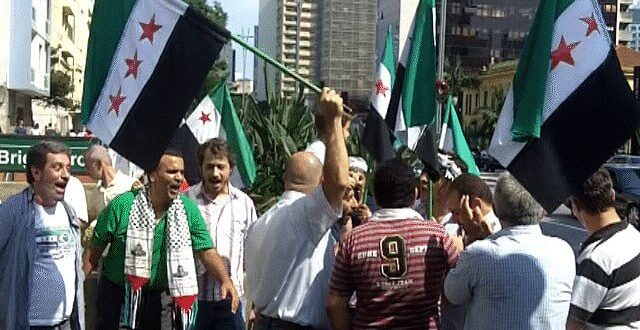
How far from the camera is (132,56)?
502cm

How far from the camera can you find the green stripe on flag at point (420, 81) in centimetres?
715

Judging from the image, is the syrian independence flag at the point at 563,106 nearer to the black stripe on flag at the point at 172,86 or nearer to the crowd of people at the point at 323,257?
the crowd of people at the point at 323,257

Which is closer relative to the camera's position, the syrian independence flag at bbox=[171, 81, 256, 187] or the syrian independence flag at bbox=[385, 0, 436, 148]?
the syrian independence flag at bbox=[385, 0, 436, 148]

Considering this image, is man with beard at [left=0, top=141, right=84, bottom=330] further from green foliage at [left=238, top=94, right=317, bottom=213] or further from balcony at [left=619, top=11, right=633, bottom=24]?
balcony at [left=619, top=11, right=633, bottom=24]

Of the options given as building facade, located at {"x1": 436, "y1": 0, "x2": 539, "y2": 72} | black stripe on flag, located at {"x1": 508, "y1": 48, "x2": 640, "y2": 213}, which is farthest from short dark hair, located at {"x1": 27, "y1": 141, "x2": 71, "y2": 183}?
building facade, located at {"x1": 436, "y1": 0, "x2": 539, "y2": 72}

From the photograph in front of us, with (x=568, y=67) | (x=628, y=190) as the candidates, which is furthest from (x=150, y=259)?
(x=628, y=190)

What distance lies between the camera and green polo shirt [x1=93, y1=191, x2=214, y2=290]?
16.2 ft

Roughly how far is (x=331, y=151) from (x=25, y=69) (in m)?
37.6

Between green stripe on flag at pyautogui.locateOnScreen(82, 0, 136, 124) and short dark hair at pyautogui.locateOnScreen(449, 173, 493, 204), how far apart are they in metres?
1.96

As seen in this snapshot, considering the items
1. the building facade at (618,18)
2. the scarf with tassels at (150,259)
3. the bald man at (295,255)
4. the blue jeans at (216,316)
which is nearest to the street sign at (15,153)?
the blue jeans at (216,316)

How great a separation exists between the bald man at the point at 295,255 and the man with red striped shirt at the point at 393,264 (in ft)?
0.71

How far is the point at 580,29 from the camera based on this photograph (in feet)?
15.7

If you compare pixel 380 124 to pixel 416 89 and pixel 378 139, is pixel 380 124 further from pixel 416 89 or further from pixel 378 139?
pixel 416 89

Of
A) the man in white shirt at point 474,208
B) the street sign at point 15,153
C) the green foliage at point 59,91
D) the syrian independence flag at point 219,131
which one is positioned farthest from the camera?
the green foliage at point 59,91
